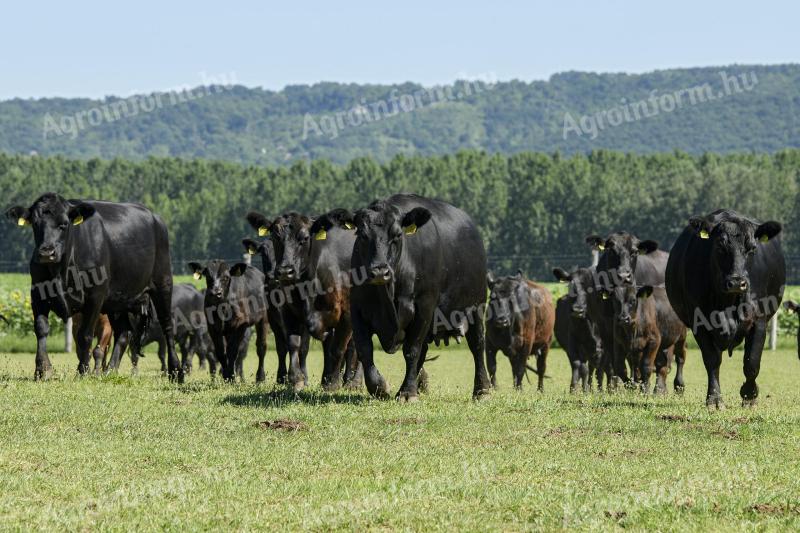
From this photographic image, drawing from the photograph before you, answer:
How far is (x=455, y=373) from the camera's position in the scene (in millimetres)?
25062

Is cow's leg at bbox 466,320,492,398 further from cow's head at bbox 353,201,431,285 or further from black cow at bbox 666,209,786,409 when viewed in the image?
black cow at bbox 666,209,786,409

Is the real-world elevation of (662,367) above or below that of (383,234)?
below

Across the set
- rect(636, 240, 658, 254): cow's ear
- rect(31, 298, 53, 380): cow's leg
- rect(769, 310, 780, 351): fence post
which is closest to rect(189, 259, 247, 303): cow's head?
rect(31, 298, 53, 380): cow's leg

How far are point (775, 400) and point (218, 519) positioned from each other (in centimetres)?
1046

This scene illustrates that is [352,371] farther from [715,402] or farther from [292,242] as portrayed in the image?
[715,402]

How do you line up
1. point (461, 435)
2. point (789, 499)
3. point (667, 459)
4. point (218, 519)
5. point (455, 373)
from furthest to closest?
1. point (455, 373)
2. point (461, 435)
3. point (667, 459)
4. point (789, 499)
5. point (218, 519)

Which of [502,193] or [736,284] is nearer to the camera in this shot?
[736,284]

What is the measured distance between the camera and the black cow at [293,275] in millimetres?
14969

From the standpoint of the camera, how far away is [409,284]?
1280 cm

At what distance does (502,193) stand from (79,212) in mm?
101965

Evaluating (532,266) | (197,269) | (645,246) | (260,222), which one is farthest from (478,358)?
(532,266)

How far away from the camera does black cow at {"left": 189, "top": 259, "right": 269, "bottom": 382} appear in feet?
61.8

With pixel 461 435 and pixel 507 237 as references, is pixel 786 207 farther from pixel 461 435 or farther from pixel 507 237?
pixel 461 435

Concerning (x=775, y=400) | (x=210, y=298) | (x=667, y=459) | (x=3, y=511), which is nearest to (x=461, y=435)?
(x=667, y=459)
